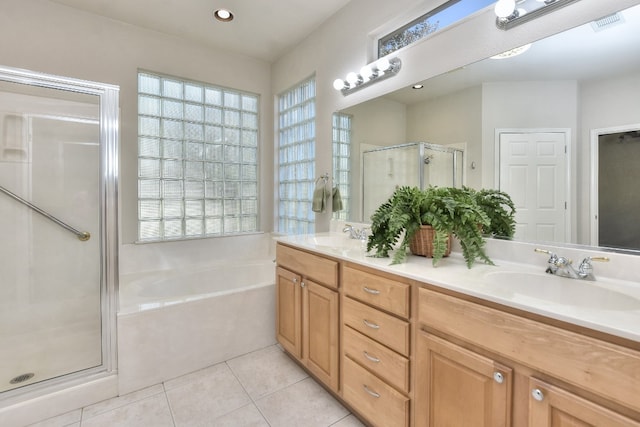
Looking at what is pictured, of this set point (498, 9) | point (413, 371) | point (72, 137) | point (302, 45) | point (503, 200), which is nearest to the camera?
point (413, 371)

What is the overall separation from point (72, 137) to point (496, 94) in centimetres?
265

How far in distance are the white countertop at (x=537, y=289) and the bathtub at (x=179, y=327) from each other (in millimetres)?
1019

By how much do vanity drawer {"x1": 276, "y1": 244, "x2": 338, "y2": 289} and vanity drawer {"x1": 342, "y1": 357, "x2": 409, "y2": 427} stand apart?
415 millimetres

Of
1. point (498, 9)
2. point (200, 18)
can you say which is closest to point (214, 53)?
point (200, 18)

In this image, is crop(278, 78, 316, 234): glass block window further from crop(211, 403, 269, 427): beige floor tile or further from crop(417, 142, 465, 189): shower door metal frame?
crop(211, 403, 269, 427): beige floor tile

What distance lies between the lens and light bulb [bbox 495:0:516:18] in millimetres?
1290

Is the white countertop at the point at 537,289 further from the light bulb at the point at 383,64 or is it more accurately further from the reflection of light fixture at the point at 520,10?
the light bulb at the point at 383,64

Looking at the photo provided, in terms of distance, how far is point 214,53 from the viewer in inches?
116

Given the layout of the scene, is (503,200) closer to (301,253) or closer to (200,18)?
(301,253)

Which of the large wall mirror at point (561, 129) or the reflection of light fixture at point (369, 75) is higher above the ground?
the reflection of light fixture at point (369, 75)

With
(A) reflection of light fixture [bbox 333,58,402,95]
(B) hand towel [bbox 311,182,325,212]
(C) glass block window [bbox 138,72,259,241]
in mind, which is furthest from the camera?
(C) glass block window [bbox 138,72,259,241]

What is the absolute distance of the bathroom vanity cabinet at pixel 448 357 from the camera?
0.72 meters

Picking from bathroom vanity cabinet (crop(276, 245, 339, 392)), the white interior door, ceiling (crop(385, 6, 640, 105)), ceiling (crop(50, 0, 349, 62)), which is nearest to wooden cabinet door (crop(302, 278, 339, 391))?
bathroom vanity cabinet (crop(276, 245, 339, 392))

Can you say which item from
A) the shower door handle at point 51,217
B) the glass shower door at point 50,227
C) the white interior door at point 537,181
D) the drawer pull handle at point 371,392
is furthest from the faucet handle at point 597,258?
the shower door handle at point 51,217
